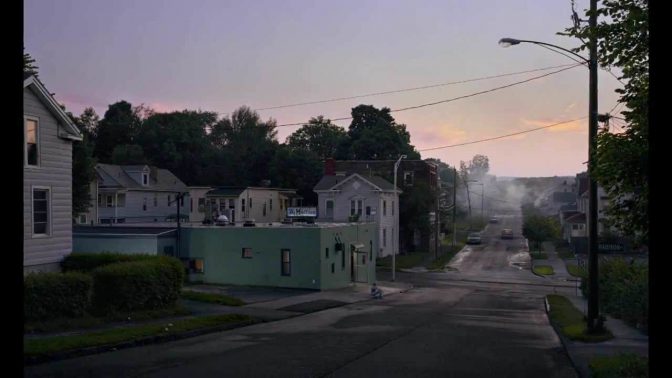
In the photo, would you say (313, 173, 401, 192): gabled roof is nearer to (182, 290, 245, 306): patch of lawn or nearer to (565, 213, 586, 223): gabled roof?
(565, 213, 586, 223): gabled roof

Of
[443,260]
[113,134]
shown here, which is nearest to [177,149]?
[113,134]

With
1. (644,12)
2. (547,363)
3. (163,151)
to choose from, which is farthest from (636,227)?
(163,151)

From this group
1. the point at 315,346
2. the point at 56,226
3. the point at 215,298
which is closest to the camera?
the point at 315,346

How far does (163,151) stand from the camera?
86250 millimetres

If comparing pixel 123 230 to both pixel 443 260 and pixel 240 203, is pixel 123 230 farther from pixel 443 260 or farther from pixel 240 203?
pixel 443 260

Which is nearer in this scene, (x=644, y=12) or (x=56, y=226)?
(x=644, y=12)

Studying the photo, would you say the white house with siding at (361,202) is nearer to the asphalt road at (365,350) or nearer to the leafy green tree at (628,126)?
the asphalt road at (365,350)

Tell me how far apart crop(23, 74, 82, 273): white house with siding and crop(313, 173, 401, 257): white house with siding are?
126 ft

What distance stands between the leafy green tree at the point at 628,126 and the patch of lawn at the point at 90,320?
13.9 m

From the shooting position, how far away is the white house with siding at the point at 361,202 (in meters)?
63.5

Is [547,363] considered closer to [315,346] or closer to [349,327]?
[315,346]

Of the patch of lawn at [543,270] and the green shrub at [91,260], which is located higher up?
the green shrub at [91,260]

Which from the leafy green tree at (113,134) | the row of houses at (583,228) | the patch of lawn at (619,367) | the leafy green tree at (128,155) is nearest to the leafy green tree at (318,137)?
the leafy green tree at (113,134)

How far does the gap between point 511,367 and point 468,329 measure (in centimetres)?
816
